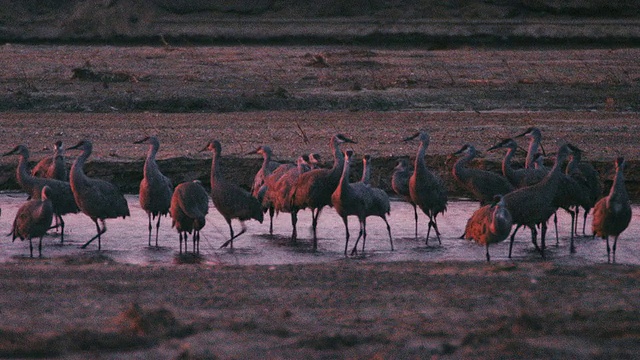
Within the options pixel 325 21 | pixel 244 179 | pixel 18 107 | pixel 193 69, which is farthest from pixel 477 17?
pixel 244 179

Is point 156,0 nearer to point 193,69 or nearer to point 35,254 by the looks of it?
point 193,69

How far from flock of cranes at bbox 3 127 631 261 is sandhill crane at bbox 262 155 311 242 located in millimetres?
14

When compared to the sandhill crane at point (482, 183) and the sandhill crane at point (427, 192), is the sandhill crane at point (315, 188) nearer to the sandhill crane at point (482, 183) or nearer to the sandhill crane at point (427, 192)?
the sandhill crane at point (427, 192)

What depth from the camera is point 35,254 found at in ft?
41.1

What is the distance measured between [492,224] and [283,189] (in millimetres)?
2997

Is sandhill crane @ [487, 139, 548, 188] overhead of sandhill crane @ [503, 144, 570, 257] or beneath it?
overhead

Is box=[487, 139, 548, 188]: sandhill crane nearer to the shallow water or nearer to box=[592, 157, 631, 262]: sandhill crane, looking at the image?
the shallow water

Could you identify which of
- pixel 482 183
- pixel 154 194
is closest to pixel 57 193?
pixel 154 194

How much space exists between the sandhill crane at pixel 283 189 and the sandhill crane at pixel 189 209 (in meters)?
1.21

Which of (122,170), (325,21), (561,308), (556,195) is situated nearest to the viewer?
(561,308)

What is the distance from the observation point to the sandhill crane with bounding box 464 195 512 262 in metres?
12.1

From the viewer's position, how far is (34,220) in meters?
12.1

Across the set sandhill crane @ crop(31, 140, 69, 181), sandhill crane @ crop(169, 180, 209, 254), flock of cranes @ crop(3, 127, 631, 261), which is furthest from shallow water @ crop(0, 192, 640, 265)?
sandhill crane @ crop(31, 140, 69, 181)

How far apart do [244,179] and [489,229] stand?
521 centimetres
